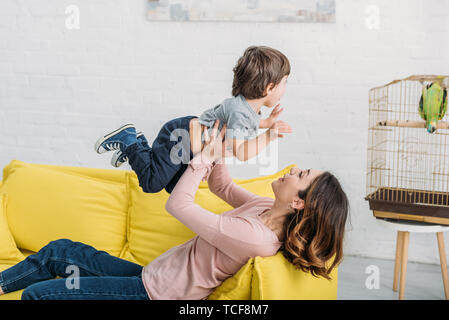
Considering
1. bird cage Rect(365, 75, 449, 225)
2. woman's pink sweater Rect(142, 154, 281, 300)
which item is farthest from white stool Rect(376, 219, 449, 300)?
woman's pink sweater Rect(142, 154, 281, 300)

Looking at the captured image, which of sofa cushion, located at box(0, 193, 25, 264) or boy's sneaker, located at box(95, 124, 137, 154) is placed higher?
boy's sneaker, located at box(95, 124, 137, 154)

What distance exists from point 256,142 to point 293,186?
0.20 meters

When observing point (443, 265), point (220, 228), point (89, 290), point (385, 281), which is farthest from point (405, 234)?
point (89, 290)

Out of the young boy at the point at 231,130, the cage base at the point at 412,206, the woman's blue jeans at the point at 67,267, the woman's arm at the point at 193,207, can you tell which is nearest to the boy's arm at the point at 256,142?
the young boy at the point at 231,130

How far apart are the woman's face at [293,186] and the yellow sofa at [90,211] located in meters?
0.42

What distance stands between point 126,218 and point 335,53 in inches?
70.5

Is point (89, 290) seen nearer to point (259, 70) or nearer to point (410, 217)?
point (259, 70)

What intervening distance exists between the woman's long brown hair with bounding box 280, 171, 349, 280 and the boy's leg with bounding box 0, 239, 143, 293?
0.62m

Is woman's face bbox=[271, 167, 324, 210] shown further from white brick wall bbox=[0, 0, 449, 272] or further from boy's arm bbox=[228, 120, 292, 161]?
white brick wall bbox=[0, 0, 449, 272]

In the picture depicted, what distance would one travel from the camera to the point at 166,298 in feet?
5.59

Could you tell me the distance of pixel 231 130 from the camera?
5.80ft

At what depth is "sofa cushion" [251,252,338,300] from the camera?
5.28 feet
